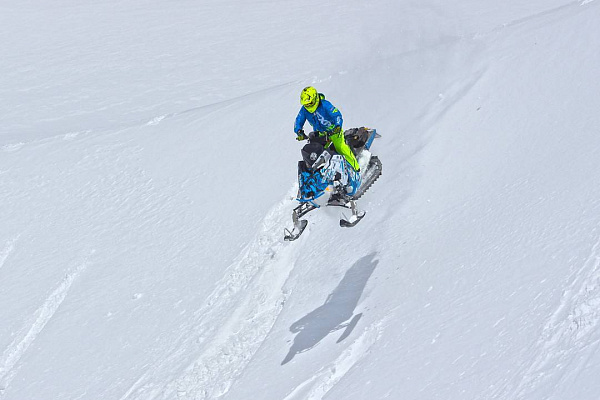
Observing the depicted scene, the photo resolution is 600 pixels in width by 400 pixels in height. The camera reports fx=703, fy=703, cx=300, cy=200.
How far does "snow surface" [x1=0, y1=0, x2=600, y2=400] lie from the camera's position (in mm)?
7242

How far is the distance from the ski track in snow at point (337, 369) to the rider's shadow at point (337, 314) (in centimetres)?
41

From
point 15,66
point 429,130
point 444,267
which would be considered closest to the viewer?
point 444,267

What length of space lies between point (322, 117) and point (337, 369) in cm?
334

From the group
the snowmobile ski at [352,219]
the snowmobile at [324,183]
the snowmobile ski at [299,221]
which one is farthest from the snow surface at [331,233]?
the snowmobile ski at [299,221]

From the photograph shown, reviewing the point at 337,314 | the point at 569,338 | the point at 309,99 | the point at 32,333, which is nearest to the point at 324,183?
the point at 309,99

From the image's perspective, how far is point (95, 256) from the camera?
13117 mm

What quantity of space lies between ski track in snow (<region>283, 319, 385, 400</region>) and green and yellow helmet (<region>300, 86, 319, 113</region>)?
295cm

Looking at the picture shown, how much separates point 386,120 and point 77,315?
654 centimetres

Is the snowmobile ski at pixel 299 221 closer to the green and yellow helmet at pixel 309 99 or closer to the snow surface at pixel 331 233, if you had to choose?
the snow surface at pixel 331 233

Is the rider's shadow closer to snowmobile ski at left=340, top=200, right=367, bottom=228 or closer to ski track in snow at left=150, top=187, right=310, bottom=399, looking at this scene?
snowmobile ski at left=340, top=200, right=367, bottom=228

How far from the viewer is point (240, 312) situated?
10.8 metres

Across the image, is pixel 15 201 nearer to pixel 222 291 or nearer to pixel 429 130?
pixel 222 291

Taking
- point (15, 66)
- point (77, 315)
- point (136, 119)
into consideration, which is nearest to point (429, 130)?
point (77, 315)

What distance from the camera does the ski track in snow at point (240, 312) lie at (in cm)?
998
